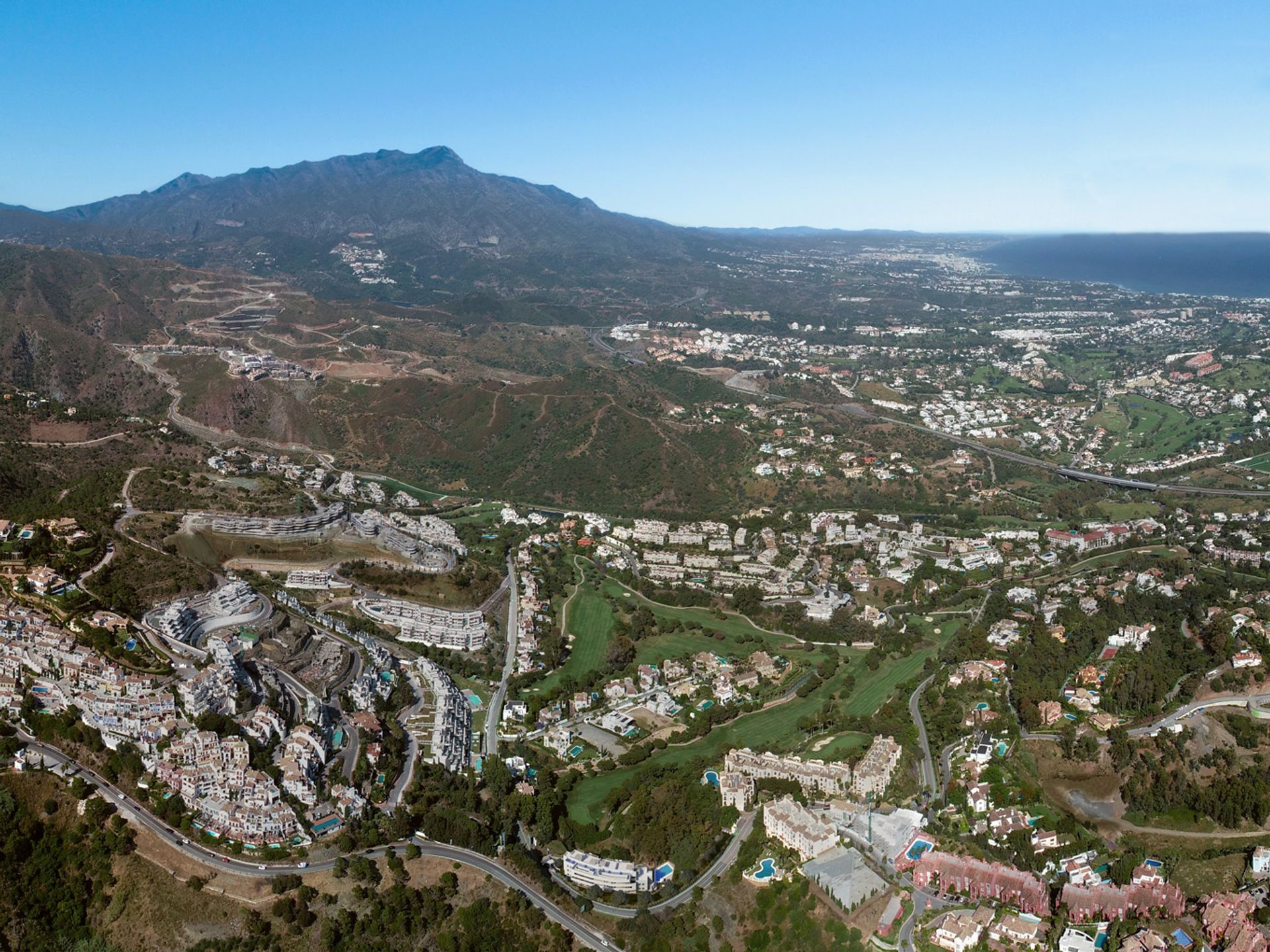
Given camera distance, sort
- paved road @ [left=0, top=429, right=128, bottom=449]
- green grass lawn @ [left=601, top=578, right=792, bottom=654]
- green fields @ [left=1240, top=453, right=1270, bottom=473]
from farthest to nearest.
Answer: green fields @ [left=1240, top=453, right=1270, bottom=473]
paved road @ [left=0, top=429, right=128, bottom=449]
green grass lawn @ [left=601, top=578, right=792, bottom=654]

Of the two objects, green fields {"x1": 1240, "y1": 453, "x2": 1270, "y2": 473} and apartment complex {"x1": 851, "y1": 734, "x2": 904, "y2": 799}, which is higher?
green fields {"x1": 1240, "y1": 453, "x2": 1270, "y2": 473}

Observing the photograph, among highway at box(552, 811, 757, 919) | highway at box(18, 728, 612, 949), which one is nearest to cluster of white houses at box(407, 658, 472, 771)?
highway at box(18, 728, 612, 949)

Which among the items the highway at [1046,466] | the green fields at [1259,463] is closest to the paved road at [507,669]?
the highway at [1046,466]

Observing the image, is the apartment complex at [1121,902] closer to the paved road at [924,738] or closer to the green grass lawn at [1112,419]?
the paved road at [924,738]

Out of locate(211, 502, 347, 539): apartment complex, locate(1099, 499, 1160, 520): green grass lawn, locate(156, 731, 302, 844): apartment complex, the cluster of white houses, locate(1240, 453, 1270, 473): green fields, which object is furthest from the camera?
locate(1240, 453, 1270, 473): green fields

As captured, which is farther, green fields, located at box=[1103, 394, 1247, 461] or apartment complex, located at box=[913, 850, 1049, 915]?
green fields, located at box=[1103, 394, 1247, 461]

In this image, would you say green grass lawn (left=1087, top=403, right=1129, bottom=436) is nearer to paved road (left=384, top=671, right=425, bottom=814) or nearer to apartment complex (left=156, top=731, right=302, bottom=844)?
paved road (left=384, top=671, right=425, bottom=814)

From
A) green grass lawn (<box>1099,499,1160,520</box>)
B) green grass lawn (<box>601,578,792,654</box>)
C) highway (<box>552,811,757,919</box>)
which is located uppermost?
green grass lawn (<box>1099,499,1160,520</box>)
